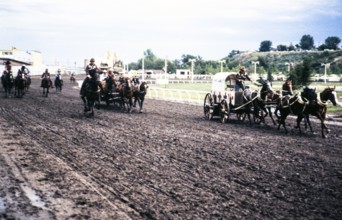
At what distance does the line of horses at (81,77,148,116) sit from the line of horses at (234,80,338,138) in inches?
257

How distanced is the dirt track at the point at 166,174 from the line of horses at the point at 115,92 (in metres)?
4.14

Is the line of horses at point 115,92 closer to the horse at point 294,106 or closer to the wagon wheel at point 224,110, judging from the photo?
the wagon wheel at point 224,110

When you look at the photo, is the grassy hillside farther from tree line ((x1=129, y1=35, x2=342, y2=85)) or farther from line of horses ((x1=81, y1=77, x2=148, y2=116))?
line of horses ((x1=81, y1=77, x2=148, y2=116))

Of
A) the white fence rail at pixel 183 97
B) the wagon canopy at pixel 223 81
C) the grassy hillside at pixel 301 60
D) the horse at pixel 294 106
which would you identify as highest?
the grassy hillside at pixel 301 60

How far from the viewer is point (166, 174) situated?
829 centimetres

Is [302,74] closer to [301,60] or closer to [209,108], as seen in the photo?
[209,108]

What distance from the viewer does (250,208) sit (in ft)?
20.8

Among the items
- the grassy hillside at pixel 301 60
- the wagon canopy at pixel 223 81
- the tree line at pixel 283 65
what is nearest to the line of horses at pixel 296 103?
the wagon canopy at pixel 223 81

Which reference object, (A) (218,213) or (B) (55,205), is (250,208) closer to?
(A) (218,213)

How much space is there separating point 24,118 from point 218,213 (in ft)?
42.7

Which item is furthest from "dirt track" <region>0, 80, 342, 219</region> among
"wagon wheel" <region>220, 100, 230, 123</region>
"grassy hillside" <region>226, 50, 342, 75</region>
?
"grassy hillside" <region>226, 50, 342, 75</region>

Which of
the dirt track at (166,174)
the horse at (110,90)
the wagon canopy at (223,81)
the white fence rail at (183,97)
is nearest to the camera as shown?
the dirt track at (166,174)

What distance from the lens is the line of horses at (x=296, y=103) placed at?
14094 millimetres

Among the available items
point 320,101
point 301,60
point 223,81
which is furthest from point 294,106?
point 301,60
